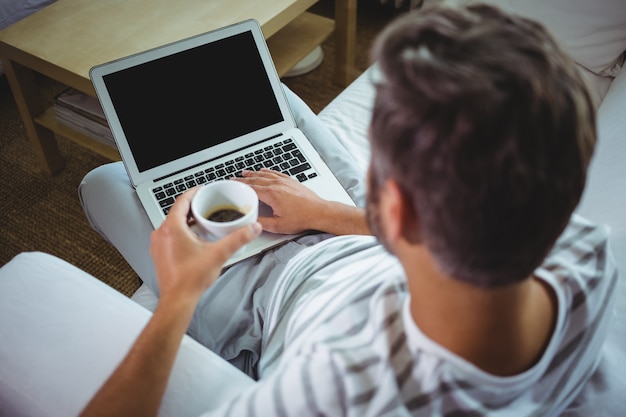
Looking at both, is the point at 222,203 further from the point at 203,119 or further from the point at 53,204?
the point at 53,204

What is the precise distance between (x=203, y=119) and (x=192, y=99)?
0.05 m

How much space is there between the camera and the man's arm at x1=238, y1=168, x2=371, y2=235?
1.02m

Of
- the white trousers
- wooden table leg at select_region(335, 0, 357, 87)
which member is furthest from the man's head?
wooden table leg at select_region(335, 0, 357, 87)

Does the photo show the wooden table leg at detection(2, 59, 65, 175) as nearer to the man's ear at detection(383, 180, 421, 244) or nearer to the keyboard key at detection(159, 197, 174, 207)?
the keyboard key at detection(159, 197, 174, 207)

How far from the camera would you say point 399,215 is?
51 centimetres

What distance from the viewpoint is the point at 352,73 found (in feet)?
7.52

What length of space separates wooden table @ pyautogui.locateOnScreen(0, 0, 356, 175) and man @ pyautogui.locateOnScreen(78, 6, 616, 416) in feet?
2.87

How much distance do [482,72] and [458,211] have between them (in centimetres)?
12

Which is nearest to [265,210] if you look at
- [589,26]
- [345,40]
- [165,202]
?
[165,202]

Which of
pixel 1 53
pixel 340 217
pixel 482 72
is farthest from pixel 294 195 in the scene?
pixel 1 53

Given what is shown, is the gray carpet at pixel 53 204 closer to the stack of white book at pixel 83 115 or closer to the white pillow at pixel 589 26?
the stack of white book at pixel 83 115

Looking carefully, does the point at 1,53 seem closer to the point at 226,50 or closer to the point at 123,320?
the point at 226,50

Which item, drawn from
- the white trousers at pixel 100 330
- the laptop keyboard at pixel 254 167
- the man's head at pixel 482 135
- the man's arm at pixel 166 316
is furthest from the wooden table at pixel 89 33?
the man's head at pixel 482 135

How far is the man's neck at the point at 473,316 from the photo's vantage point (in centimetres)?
54
